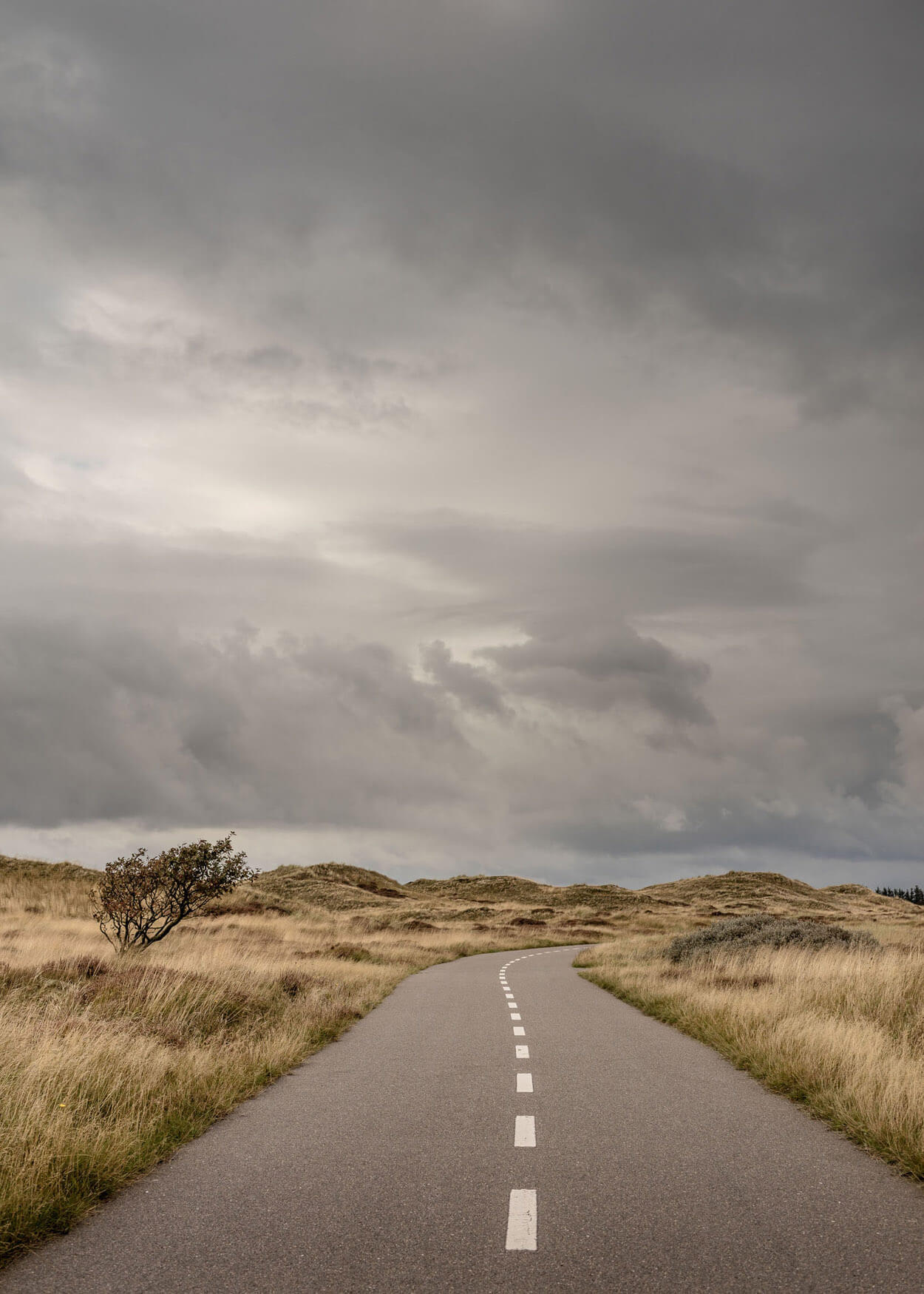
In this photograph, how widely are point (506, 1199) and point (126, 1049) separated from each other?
5.33 m

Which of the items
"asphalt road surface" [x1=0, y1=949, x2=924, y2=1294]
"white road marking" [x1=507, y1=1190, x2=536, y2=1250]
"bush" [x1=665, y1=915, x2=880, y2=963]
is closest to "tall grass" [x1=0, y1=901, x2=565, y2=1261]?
"asphalt road surface" [x1=0, y1=949, x2=924, y2=1294]

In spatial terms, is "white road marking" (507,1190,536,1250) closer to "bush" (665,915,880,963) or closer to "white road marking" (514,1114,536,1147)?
"white road marking" (514,1114,536,1147)

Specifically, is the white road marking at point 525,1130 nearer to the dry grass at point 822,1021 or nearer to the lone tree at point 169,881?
the dry grass at point 822,1021

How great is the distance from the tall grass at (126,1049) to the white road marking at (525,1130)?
278 centimetres

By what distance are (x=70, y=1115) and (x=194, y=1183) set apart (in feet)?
4.63

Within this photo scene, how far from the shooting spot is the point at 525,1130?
7895 mm

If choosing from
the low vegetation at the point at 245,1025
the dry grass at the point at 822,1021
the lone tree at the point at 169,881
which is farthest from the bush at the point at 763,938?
the lone tree at the point at 169,881

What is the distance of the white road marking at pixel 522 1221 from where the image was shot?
517 cm

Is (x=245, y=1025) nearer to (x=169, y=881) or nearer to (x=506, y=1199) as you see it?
(x=506, y=1199)

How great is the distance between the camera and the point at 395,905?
80.1 m

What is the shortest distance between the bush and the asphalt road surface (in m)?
15.8

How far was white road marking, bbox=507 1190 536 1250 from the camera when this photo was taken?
→ 17.0 feet

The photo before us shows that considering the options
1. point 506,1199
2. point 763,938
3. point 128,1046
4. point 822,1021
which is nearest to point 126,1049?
point 128,1046

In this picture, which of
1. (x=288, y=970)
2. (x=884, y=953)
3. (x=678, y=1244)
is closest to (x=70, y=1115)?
(x=678, y=1244)
